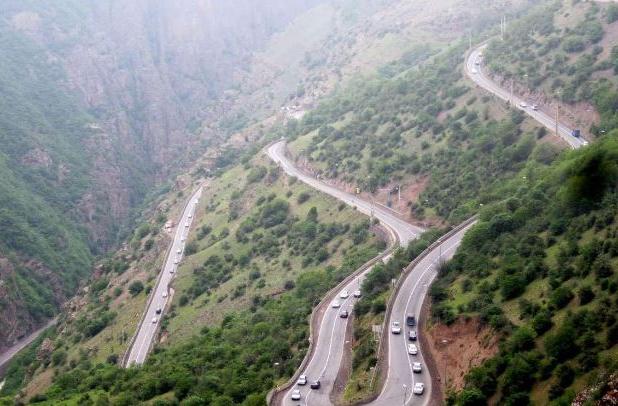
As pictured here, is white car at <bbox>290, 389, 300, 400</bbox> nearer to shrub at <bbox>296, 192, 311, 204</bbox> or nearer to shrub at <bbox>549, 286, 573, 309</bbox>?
shrub at <bbox>549, 286, 573, 309</bbox>

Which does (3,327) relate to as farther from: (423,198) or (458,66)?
(458,66)

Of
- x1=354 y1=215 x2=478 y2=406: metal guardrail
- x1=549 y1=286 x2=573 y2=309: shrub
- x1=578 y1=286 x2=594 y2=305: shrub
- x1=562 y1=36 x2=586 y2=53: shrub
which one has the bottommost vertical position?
x1=562 y1=36 x2=586 y2=53: shrub

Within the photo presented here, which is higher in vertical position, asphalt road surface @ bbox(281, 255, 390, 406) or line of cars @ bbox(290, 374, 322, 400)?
line of cars @ bbox(290, 374, 322, 400)

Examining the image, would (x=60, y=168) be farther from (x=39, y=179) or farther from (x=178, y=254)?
(x=178, y=254)

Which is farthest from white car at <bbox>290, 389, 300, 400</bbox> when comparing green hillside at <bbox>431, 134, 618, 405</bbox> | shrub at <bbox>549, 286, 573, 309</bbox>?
shrub at <bbox>549, 286, 573, 309</bbox>

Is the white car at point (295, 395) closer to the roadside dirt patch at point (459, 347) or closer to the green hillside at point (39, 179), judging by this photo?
the roadside dirt patch at point (459, 347)
